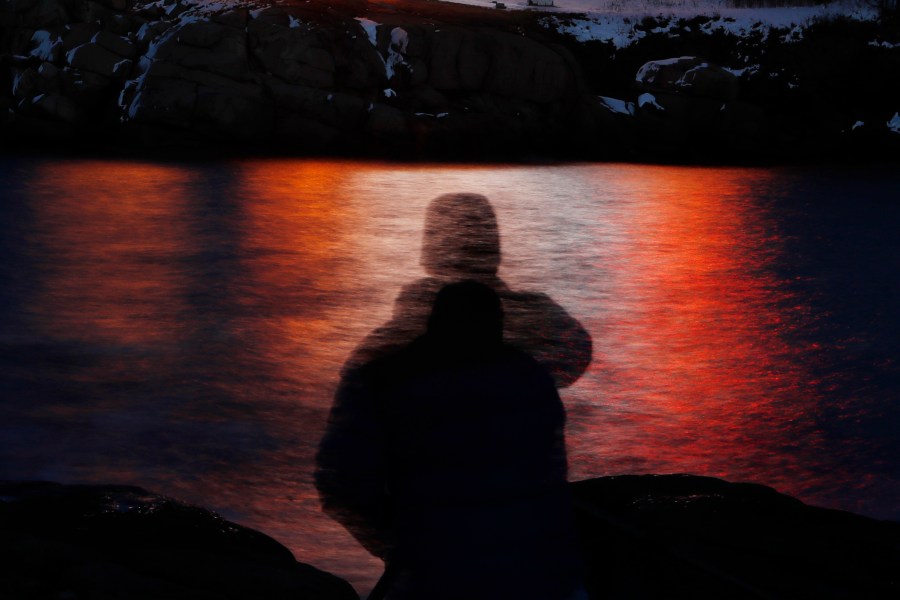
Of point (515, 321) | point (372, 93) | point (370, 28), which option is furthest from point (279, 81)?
point (515, 321)

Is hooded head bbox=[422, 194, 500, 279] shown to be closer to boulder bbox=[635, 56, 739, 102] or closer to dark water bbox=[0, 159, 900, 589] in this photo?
dark water bbox=[0, 159, 900, 589]

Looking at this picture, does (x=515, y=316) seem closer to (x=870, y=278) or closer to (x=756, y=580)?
(x=870, y=278)

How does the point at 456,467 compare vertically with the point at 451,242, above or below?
above

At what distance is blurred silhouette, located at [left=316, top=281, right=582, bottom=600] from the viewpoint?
2074mm

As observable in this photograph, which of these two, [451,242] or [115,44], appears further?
[115,44]

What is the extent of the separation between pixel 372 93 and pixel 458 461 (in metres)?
21.3

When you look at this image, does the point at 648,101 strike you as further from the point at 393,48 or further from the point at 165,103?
the point at 165,103

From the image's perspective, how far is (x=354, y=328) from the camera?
8.42m

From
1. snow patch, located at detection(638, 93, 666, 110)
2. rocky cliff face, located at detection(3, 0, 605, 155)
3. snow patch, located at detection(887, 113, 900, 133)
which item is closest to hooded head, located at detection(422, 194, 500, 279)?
rocky cliff face, located at detection(3, 0, 605, 155)

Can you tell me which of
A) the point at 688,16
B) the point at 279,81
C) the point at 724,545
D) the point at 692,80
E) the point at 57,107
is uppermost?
the point at 688,16

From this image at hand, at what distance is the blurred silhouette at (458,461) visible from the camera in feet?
6.81

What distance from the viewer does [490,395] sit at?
6.89 feet

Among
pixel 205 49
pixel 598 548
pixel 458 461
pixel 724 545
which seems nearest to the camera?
pixel 458 461

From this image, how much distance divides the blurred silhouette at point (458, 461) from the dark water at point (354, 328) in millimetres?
1867
